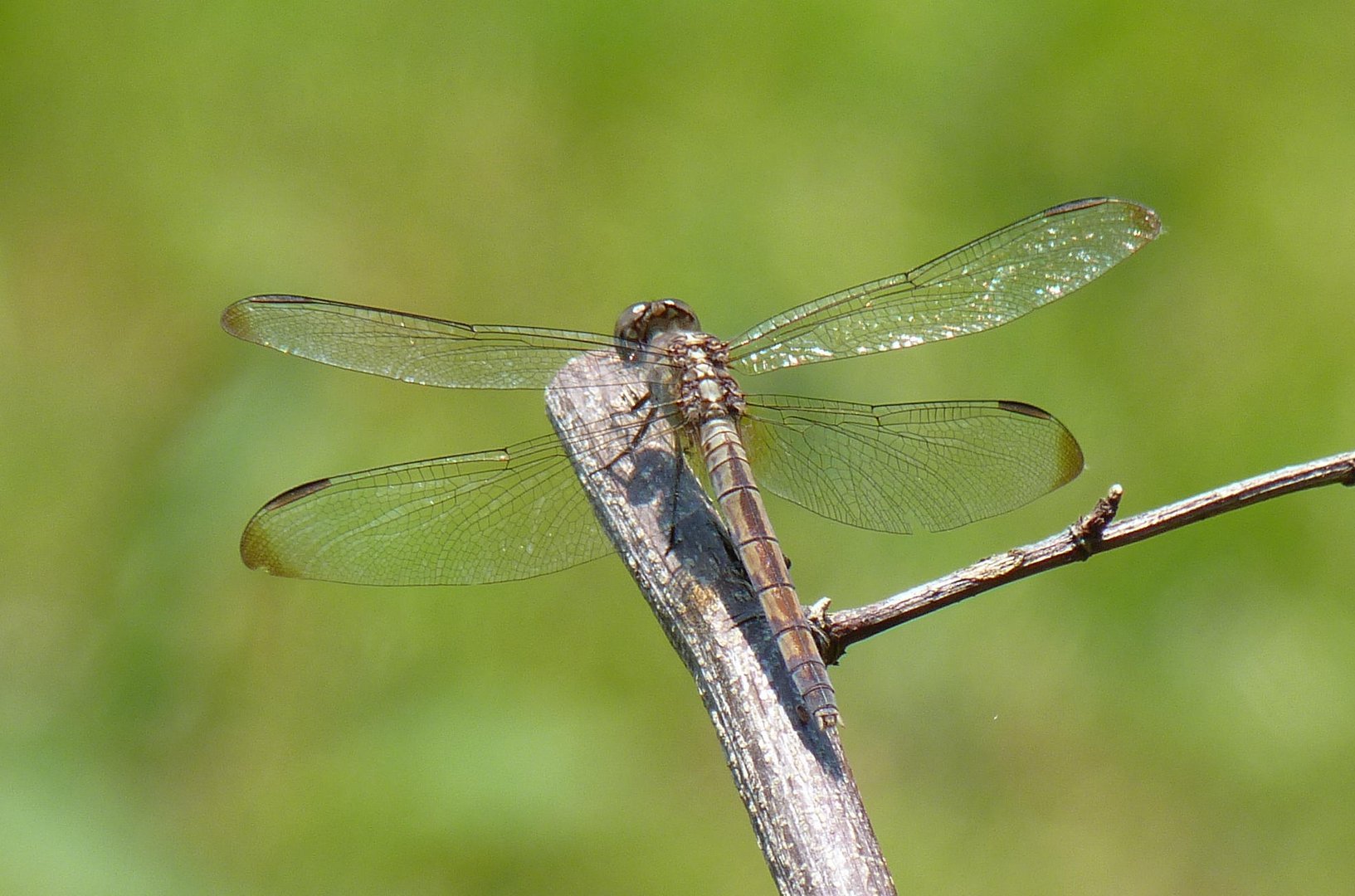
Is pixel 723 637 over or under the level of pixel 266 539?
under

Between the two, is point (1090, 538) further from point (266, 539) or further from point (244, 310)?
point (244, 310)

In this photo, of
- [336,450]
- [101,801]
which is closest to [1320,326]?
[336,450]

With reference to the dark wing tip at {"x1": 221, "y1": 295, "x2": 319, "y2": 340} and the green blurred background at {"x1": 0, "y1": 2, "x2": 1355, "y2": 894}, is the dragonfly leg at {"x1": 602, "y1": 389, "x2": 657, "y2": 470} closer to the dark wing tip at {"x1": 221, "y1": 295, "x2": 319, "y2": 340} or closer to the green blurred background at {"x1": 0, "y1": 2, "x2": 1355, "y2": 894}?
the dark wing tip at {"x1": 221, "y1": 295, "x2": 319, "y2": 340}

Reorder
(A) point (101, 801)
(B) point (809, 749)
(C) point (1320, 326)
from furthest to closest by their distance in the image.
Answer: (C) point (1320, 326)
(A) point (101, 801)
(B) point (809, 749)

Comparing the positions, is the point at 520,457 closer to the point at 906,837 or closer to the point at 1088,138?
the point at 906,837

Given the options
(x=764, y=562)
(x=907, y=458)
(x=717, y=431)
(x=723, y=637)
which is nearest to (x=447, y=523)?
(x=717, y=431)

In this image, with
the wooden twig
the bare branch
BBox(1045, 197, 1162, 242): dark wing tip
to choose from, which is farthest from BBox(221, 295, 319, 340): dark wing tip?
BBox(1045, 197, 1162, 242): dark wing tip
